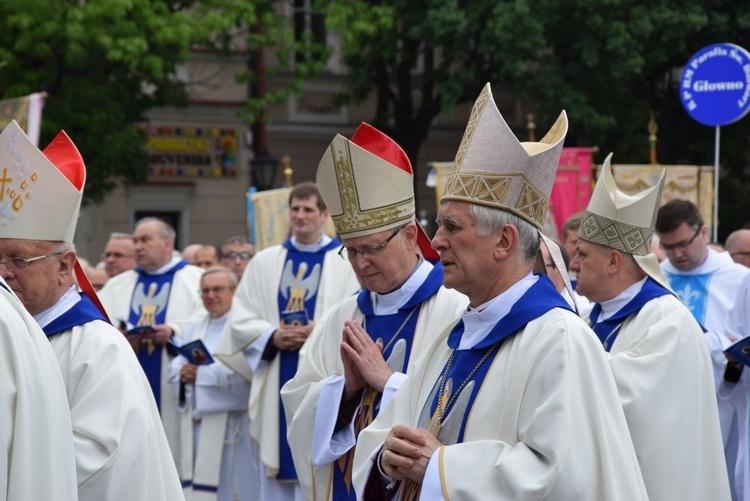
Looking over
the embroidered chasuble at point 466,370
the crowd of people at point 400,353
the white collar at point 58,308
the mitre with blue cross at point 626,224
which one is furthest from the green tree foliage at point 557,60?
the embroidered chasuble at point 466,370

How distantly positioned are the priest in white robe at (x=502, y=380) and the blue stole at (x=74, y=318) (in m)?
1.13

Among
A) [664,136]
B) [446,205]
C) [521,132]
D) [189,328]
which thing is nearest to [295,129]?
[521,132]

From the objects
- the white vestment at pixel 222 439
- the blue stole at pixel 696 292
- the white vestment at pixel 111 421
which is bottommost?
the white vestment at pixel 222 439

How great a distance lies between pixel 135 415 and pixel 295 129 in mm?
18545

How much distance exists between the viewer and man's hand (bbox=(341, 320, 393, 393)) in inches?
188

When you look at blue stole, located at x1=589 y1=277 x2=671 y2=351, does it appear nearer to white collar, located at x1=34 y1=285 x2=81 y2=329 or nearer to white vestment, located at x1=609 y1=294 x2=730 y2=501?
white vestment, located at x1=609 y1=294 x2=730 y2=501

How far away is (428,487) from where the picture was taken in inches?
137

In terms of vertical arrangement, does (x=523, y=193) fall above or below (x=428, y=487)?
above

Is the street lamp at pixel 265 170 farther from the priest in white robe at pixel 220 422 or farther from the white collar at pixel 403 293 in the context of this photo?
the white collar at pixel 403 293

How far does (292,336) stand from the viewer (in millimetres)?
7898

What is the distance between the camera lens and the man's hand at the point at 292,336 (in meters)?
7.90

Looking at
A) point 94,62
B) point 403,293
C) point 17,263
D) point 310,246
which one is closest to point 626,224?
point 403,293

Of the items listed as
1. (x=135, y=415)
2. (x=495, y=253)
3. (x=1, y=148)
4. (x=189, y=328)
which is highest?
(x=1, y=148)

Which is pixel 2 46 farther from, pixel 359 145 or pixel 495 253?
pixel 495 253
